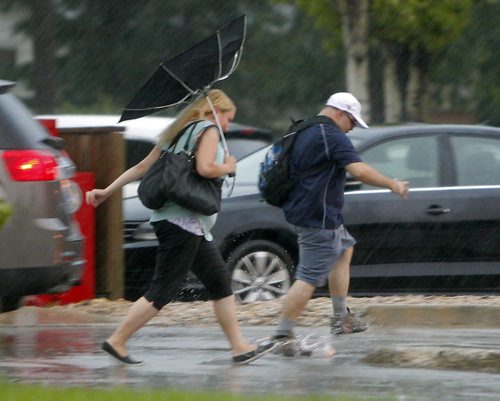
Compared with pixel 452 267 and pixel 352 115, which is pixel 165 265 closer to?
pixel 352 115

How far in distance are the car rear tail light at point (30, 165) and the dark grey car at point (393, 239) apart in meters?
3.16

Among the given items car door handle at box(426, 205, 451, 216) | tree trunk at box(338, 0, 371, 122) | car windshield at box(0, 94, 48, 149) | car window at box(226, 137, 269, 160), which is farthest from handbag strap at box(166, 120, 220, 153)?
tree trunk at box(338, 0, 371, 122)

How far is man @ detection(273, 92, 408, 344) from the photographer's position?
9.47m

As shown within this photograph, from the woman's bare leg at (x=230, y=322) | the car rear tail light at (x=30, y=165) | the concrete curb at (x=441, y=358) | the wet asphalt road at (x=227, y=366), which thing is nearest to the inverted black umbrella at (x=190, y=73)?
the car rear tail light at (x=30, y=165)

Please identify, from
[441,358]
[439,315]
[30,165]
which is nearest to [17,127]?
[30,165]

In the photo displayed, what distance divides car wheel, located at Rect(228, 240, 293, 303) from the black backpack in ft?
9.73

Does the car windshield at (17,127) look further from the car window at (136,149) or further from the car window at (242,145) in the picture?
the car window at (242,145)

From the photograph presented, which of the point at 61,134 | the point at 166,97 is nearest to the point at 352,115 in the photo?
the point at 166,97

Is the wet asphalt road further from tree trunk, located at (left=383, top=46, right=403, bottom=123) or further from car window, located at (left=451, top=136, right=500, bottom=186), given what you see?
tree trunk, located at (left=383, top=46, right=403, bottom=123)

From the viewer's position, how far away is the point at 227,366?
891 cm

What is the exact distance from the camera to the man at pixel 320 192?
9.47 metres

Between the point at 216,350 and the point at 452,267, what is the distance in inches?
141

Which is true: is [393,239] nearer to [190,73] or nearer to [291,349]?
[291,349]

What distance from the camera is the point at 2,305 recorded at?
10500 millimetres
